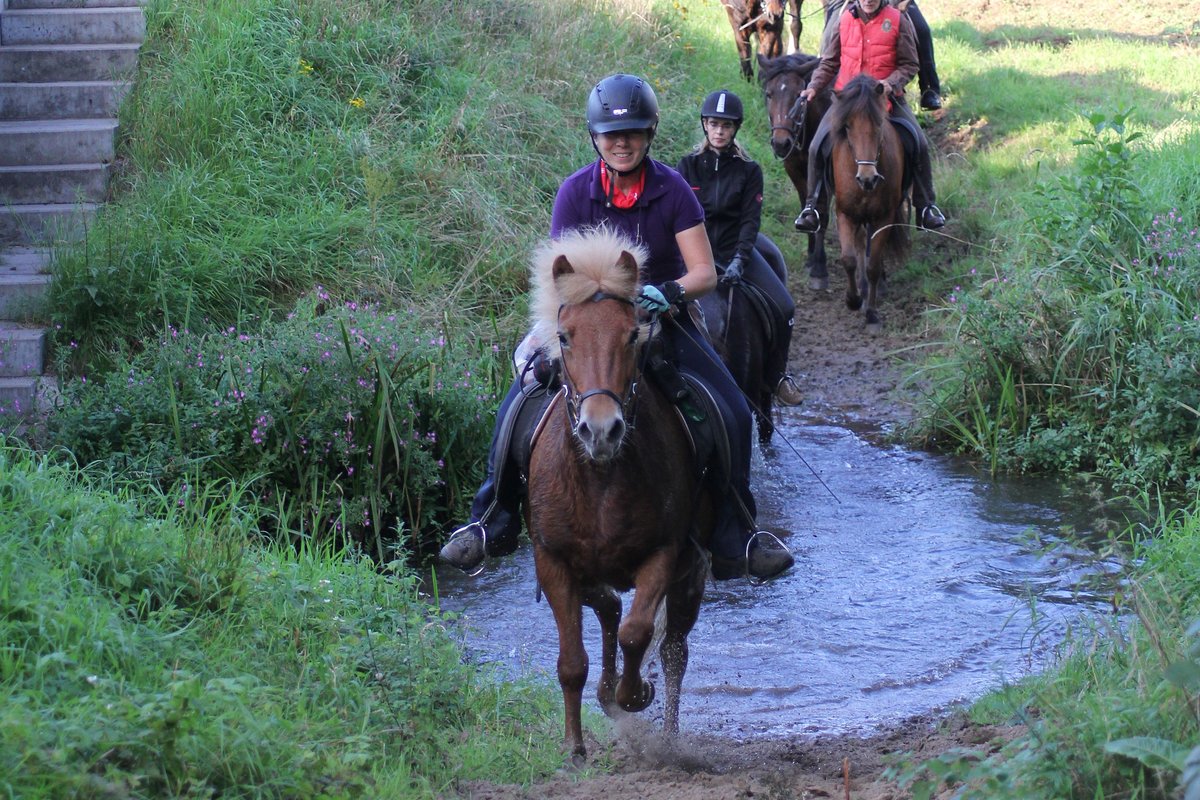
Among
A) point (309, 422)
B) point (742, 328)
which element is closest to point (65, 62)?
point (309, 422)

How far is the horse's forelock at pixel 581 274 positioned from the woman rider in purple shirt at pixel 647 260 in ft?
1.29

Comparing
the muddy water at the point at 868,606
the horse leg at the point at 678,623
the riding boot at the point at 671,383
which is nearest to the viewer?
the riding boot at the point at 671,383

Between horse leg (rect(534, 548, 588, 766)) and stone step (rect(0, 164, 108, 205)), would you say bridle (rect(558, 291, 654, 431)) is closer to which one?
horse leg (rect(534, 548, 588, 766))

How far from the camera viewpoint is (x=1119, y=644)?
15.7ft

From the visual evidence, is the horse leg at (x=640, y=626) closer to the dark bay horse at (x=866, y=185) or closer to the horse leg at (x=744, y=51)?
the dark bay horse at (x=866, y=185)

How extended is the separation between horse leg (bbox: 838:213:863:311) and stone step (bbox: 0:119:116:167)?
22.6 feet

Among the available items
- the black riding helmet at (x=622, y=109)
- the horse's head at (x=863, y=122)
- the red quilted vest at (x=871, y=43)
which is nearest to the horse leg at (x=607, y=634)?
the black riding helmet at (x=622, y=109)

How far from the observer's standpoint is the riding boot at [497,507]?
5.40 m

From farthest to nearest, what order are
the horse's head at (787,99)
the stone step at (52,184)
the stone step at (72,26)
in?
the horse's head at (787,99) < the stone step at (72,26) < the stone step at (52,184)

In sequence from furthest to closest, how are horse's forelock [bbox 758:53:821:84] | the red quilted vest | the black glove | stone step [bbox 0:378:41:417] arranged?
horse's forelock [bbox 758:53:821:84] → the red quilted vest → the black glove → stone step [bbox 0:378:41:417]

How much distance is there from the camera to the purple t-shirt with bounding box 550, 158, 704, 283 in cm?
552

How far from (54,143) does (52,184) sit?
484 mm

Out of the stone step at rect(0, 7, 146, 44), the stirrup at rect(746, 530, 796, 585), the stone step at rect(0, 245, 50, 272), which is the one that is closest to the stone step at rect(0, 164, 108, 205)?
the stone step at rect(0, 245, 50, 272)

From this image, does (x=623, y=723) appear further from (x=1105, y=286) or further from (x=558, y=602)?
(x=1105, y=286)
